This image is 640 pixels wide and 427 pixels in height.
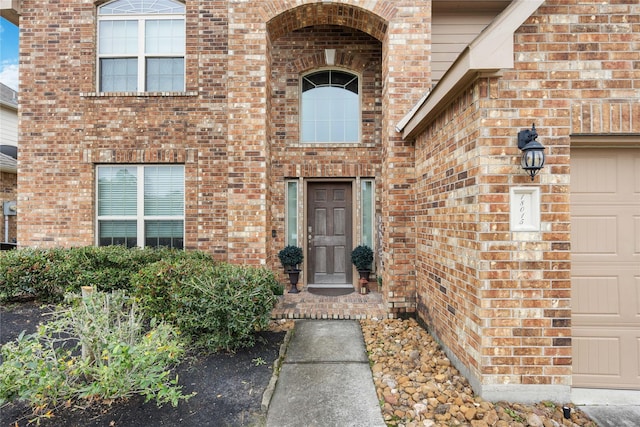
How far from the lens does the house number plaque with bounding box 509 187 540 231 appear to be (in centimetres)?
253

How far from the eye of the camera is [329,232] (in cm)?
603

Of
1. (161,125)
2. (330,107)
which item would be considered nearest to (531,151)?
(330,107)

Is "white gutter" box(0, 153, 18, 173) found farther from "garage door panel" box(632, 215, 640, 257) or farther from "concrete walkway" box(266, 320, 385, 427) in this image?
"garage door panel" box(632, 215, 640, 257)

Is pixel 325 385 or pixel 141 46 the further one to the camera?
pixel 141 46

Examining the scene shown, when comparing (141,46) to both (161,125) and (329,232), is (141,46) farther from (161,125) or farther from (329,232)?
(329,232)

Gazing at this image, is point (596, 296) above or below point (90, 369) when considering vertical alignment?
above

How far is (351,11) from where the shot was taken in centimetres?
472

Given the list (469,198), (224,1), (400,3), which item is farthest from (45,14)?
(469,198)

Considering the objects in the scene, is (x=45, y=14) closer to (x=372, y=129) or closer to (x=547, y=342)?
(x=372, y=129)

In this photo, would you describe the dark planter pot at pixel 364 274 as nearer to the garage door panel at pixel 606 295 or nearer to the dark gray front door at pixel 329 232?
the dark gray front door at pixel 329 232

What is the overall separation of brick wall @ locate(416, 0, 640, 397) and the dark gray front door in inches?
133

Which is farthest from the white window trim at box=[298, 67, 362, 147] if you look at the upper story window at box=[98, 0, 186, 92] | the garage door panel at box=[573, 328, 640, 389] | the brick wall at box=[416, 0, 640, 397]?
the garage door panel at box=[573, 328, 640, 389]

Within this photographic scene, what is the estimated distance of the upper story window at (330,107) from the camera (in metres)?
5.94

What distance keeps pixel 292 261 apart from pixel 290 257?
8 centimetres
